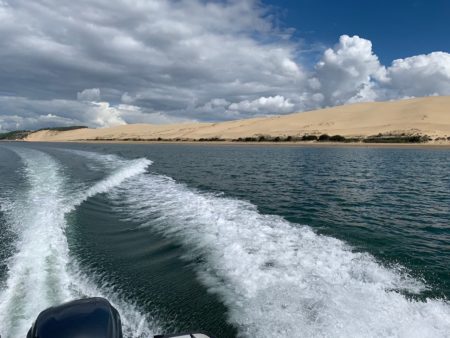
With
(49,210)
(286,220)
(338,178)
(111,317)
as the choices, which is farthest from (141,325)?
(338,178)

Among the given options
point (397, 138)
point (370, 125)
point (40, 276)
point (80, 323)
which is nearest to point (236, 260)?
point (40, 276)

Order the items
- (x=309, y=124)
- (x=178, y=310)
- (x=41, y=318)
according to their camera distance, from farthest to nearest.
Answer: (x=309, y=124), (x=178, y=310), (x=41, y=318)

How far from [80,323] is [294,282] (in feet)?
14.5

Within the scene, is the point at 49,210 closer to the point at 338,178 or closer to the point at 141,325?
the point at 141,325

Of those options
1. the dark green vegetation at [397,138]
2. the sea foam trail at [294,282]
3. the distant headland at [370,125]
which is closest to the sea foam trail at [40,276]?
the sea foam trail at [294,282]

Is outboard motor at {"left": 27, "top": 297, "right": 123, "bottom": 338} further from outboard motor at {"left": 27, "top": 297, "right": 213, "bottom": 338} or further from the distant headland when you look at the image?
the distant headland

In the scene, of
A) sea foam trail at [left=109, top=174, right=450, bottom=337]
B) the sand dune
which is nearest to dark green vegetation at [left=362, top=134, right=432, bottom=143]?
the sand dune

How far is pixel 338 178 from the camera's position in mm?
22969

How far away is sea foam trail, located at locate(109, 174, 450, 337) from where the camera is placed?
5.84 m

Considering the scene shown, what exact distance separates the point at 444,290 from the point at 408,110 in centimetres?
9968

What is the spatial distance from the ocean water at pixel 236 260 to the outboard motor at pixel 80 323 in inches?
48.0

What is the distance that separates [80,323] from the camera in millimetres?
4477

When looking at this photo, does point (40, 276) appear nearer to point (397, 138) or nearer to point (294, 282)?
point (294, 282)

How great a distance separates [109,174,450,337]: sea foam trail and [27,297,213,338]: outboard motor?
6.50 feet
